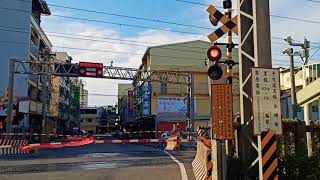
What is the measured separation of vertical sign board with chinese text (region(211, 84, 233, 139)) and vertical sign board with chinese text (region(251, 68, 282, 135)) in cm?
70

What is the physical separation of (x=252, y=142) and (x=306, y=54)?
881 inches

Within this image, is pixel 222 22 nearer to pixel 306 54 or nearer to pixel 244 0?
pixel 244 0

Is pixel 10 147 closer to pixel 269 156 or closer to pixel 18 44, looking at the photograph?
pixel 18 44

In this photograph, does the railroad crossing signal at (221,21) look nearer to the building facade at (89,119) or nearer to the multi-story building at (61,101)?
the multi-story building at (61,101)

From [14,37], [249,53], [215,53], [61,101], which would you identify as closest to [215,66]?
[215,53]

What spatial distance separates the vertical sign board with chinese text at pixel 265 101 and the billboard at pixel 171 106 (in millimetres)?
45395

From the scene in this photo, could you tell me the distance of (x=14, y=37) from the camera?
42438mm

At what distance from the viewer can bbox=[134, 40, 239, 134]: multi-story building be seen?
53719 millimetres

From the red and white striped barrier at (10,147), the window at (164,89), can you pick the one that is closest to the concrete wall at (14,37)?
the red and white striped barrier at (10,147)

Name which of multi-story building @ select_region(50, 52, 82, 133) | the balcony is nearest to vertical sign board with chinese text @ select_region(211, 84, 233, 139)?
the balcony

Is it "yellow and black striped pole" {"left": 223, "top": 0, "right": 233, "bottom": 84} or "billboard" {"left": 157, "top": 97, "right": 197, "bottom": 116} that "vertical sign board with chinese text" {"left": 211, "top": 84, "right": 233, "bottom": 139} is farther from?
"billboard" {"left": 157, "top": 97, "right": 197, "bottom": 116}

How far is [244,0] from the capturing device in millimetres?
9594

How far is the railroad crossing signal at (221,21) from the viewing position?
9.70 meters

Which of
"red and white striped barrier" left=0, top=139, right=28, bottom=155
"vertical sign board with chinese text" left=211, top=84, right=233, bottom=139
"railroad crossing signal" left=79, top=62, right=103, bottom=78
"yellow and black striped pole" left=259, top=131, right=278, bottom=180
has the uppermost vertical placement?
"railroad crossing signal" left=79, top=62, right=103, bottom=78
